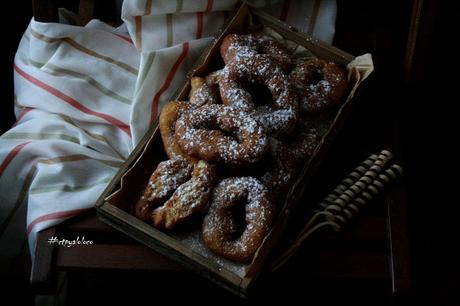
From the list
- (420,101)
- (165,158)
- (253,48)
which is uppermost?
(253,48)

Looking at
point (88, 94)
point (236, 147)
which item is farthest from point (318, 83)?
point (88, 94)

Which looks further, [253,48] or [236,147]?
[253,48]

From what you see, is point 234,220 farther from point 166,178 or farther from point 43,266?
point 43,266

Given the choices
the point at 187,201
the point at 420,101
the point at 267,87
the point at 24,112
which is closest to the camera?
the point at 187,201

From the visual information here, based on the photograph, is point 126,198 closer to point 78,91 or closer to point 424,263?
point 78,91

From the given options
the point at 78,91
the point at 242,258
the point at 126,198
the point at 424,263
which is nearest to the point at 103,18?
the point at 78,91

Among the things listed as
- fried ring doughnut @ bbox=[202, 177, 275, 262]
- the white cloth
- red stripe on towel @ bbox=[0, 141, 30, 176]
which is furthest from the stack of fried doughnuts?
red stripe on towel @ bbox=[0, 141, 30, 176]

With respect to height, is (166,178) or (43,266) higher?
(166,178)

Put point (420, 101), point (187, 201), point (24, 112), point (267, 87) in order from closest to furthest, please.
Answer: point (187, 201) → point (267, 87) → point (24, 112) → point (420, 101)
